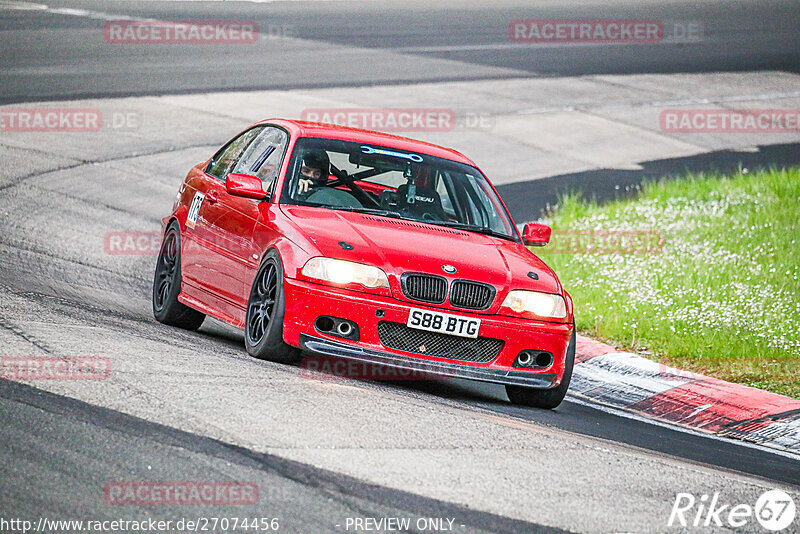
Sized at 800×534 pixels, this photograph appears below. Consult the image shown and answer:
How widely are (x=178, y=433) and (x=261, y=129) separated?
435cm

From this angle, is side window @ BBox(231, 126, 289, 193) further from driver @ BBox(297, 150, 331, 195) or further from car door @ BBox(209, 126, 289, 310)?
driver @ BBox(297, 150, 331, 195)

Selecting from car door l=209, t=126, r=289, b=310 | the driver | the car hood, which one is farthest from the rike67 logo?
the driver

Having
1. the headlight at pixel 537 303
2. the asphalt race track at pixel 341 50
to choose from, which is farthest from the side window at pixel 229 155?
the asphalt race track at pixel 341 50

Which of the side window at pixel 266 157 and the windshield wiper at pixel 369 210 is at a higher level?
the side window at pixel 266 157

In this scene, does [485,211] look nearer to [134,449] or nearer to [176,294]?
[176,294]

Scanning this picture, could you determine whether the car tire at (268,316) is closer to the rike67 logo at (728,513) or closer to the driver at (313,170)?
the driver at (313,170)

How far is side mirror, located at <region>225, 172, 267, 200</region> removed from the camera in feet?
27.2

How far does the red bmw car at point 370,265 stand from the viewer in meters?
7.46

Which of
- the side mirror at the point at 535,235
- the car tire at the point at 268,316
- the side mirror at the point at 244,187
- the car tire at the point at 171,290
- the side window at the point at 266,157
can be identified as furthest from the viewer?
the car tire at the point at 171,290

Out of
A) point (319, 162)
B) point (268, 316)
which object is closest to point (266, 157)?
point (319, 162)

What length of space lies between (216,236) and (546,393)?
2.52m

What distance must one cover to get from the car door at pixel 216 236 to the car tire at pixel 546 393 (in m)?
1.89

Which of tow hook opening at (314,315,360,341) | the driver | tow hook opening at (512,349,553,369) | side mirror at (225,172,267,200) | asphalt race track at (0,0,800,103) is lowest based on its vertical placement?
tow hook opening at (512,349,553,369)

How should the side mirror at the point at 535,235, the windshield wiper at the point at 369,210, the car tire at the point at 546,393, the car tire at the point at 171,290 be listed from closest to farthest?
the car tire at the point at 546,393
the windshield wiper at the point at 369,210
the side mirror at the point at 535,235
the car tire at the point at 171,290
